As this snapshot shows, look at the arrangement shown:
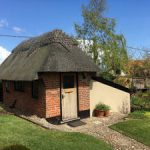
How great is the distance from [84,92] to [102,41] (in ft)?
26.8

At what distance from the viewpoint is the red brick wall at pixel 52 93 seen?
11.1m

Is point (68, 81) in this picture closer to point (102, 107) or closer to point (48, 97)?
point (48, 97)

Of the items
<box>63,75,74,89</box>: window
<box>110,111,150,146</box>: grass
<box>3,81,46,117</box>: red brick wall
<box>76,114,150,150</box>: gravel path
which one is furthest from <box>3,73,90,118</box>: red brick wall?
<box>110,111,150,146</box>: grass

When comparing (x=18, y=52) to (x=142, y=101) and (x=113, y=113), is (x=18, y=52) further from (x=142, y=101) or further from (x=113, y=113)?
(x=142, y=101)

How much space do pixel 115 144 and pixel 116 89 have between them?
5.83 metres

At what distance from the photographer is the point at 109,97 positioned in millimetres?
13906

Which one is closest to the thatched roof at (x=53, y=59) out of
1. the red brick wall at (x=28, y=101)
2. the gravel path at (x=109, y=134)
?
the red brick wall at (x=28, y=101)

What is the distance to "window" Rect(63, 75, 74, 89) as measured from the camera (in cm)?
1182

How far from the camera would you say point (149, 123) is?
451 inches

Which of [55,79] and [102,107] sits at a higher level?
[55,79]

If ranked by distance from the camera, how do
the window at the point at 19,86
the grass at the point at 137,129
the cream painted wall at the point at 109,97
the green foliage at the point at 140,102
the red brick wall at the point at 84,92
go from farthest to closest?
the green foliage at the point at 140,102 → the window at the point at 19,86 → the cream painted wall at the point at 109,97 → the red brick wall at the point at 84,92 → the grass at the point at 137,129

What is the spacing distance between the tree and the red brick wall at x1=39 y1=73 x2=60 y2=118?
861cm

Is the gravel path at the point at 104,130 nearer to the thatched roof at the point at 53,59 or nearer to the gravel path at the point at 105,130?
the gravel path at the point at 105,130

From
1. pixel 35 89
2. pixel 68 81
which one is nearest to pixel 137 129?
pixel 68 81
